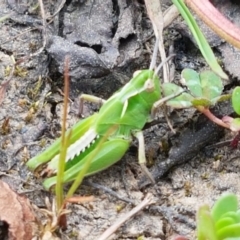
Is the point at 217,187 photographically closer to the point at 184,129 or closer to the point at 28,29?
the point at 184,129

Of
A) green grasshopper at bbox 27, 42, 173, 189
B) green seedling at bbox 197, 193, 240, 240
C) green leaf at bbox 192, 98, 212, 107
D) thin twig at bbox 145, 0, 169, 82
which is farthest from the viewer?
thin twig at bbox 145, 0, 169, 82

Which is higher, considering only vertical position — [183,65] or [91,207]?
[183,65]

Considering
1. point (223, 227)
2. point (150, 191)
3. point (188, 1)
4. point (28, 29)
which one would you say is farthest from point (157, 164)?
point (28, 29)

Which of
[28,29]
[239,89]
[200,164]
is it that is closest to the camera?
[239,89]

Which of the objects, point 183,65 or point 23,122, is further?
point 183,65

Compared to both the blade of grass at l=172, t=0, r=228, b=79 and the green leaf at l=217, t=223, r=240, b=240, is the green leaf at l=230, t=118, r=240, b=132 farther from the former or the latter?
the green leaf at l=217, t=223, r=240, b=240

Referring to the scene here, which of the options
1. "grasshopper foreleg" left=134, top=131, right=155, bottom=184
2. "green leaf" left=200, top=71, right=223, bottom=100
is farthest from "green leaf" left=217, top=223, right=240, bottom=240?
"green leaf" left=200, top=71, right=223, bottom=100
